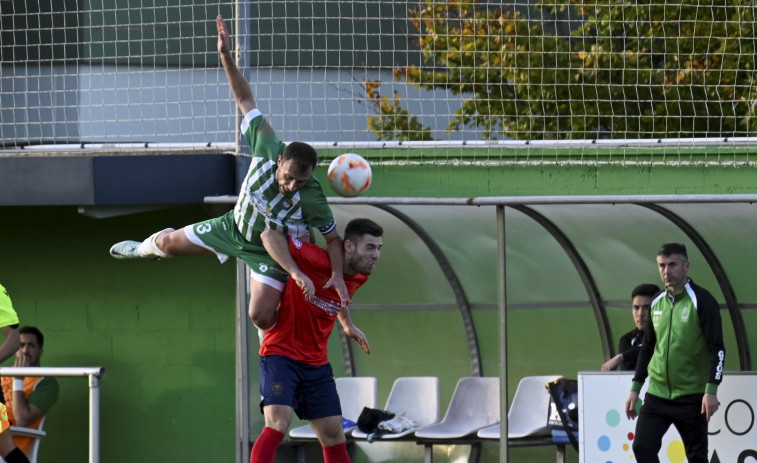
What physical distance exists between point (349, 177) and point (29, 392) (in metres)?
4.00

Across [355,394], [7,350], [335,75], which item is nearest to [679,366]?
[355,394]

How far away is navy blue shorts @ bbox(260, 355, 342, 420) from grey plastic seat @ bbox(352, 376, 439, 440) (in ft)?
8.34

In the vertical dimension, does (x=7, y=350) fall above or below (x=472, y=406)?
above

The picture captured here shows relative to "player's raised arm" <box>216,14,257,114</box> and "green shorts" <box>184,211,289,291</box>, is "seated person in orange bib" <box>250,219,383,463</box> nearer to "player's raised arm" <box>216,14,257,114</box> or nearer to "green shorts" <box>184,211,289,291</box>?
"green shorts" <box>184,211,289,291</box>

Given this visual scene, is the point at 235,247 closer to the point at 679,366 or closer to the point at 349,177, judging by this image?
the point at 349,177

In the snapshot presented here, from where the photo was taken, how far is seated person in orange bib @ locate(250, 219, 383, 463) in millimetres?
6523

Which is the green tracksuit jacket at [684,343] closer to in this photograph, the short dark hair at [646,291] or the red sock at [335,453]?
the short dark hair at [646,291]

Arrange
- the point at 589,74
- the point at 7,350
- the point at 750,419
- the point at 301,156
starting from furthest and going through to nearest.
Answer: the point at 589,74 < the point at 7,350 < the point at 750,419 < the point at 301,156

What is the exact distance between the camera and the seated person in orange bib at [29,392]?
373 inches

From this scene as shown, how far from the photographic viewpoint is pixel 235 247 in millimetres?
6910

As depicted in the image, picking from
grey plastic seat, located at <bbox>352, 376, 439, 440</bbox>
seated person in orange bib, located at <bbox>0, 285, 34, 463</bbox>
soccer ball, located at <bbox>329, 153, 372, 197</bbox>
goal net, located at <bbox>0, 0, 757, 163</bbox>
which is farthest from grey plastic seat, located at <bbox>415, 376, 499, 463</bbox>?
seated person in orange bib, located at <bbox>0, 285, 34, 463</bbox>

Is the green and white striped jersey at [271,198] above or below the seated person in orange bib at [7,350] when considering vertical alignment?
above

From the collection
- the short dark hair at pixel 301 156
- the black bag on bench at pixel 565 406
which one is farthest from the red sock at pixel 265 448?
the black bag on bench at pixel 565 406

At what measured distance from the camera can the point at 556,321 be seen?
965 centimetres
